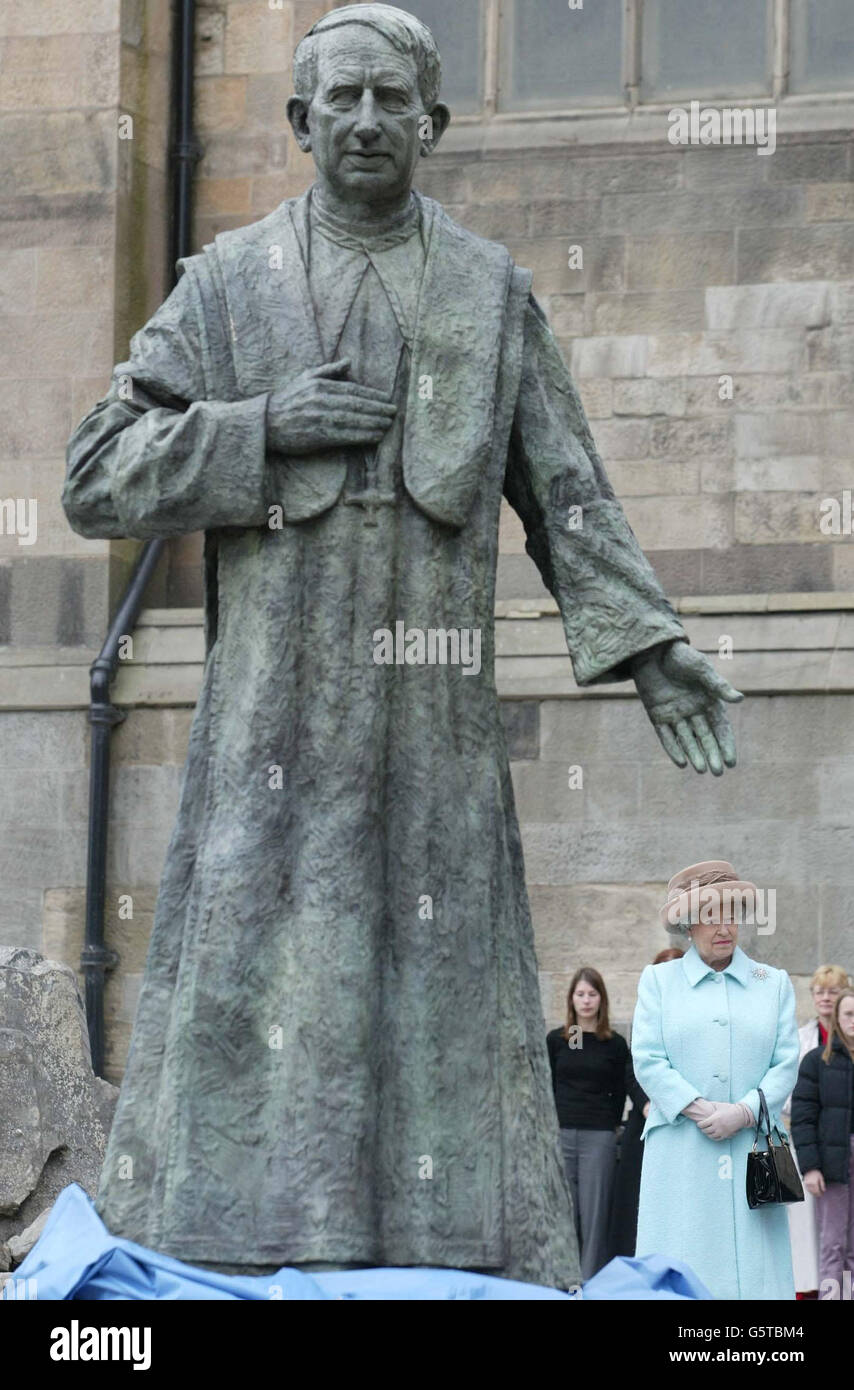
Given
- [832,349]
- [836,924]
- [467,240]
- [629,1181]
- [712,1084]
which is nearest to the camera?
[467,240]

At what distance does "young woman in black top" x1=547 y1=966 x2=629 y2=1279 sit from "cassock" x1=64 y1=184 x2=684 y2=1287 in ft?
15.2

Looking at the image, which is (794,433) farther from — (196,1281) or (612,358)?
(196,1281)

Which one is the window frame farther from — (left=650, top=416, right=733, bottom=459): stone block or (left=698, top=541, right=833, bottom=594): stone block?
(left=698, top=541, right=833, bottom=594): stone block

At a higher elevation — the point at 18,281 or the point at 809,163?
the point at 809,163

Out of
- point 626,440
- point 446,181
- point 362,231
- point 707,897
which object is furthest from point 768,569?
point 362,231

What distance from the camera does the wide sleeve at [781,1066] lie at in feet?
26.0

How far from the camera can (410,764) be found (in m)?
5.41

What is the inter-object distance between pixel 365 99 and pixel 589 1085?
529 cm

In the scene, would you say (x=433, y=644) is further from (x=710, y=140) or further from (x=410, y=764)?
(x=710, y=140)

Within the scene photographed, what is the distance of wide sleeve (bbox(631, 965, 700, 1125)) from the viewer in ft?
26.0

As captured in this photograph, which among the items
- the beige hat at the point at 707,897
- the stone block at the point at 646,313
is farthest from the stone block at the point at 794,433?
the beige hat at the point at 707,897

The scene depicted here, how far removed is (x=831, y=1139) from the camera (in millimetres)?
9906

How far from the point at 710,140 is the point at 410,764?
8.74 m
